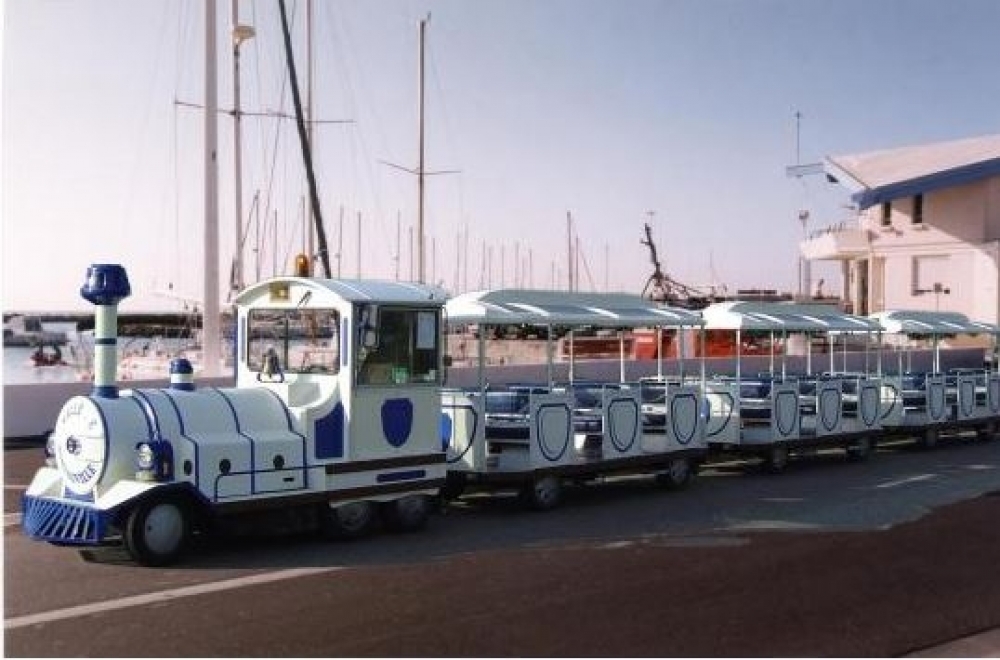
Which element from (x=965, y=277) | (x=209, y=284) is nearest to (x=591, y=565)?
(x=209, y=284)

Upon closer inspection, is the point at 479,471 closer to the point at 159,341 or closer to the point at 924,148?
the point at 159,341

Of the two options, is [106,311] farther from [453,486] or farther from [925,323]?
[925,323]

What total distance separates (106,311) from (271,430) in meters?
1.73

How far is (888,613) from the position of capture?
8.03m

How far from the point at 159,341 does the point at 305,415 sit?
1183 inches

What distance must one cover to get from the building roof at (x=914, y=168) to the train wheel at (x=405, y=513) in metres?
37.2

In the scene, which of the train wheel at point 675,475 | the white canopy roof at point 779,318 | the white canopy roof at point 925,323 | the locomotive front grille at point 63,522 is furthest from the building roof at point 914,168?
the locomotive front grille at point 63,522

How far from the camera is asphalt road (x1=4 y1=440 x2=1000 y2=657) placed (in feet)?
23.3

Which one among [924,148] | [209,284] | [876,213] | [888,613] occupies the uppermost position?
[924,148]

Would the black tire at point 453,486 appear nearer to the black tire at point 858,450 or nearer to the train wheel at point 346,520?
the train wheel at point 346,520

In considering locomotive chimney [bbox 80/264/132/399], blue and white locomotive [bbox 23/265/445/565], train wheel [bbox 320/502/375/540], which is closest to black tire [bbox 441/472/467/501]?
blue and white locomotive [bbox 23/265/445/565]

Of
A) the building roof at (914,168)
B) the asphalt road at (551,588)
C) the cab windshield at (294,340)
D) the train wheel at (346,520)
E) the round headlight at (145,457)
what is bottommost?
the asphalt road at (551,588)

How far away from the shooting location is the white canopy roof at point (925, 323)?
2162 cm

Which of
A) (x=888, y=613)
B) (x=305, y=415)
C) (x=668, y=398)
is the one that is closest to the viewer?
(x=888, y=613)
